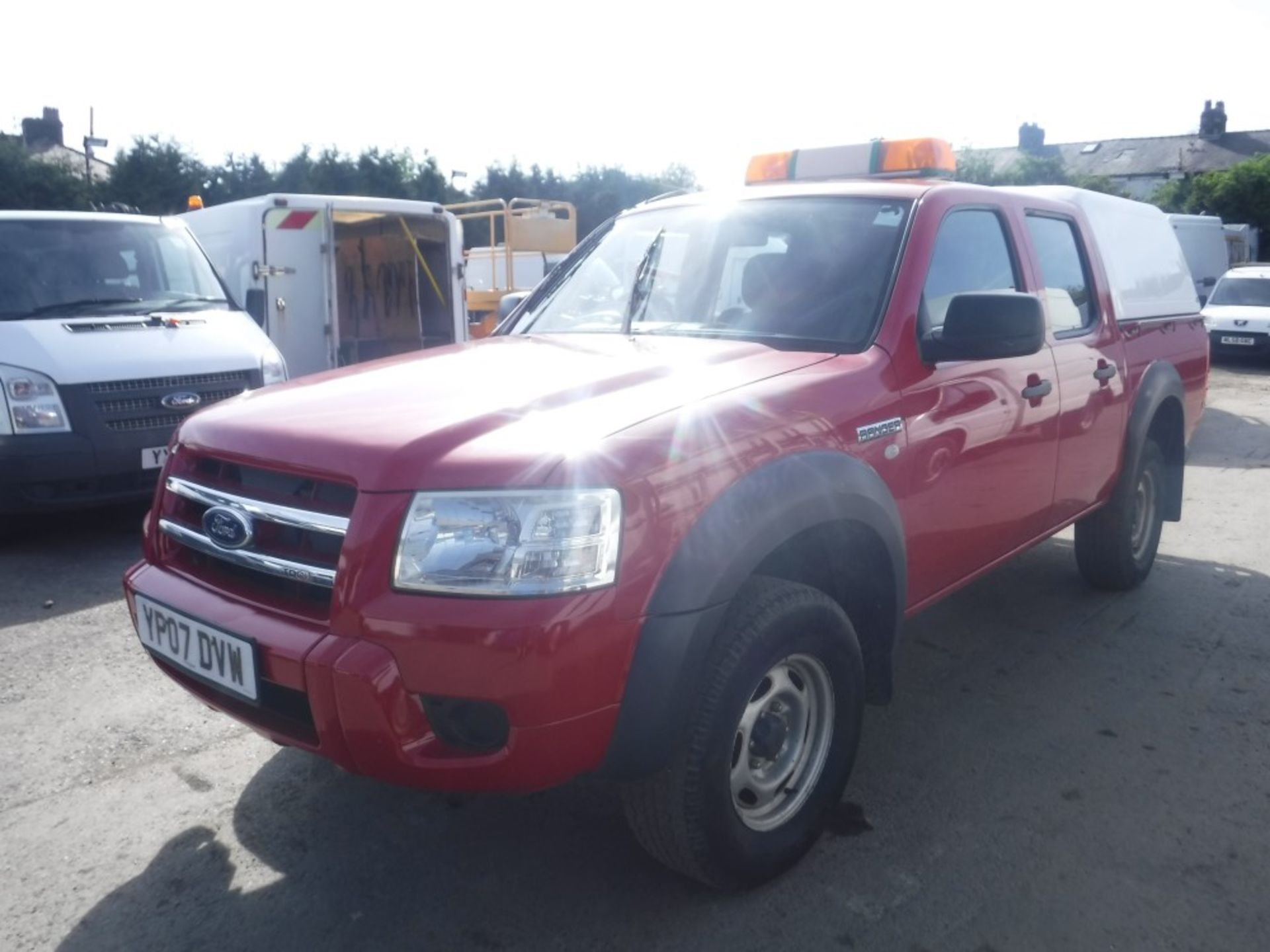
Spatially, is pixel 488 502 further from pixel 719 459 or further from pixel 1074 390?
pixel 1074 390

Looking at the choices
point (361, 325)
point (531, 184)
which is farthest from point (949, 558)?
point (531, 184)

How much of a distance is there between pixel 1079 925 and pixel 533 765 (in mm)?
1432

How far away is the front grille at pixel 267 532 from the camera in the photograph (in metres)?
2.46

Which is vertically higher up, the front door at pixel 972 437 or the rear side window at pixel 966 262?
the rear side window at pixel 966 262

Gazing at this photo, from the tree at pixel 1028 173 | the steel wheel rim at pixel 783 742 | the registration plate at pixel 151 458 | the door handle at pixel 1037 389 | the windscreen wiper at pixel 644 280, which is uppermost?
the tree at pixel 1028 173

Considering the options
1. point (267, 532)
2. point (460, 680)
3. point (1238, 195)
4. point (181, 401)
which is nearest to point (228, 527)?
point (267, 532)

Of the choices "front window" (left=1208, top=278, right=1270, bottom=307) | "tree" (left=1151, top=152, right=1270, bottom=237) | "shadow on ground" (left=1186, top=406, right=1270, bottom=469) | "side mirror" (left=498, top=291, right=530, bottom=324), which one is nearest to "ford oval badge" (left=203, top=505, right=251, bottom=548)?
"side mirror" (left=498, top=291, right=530, bottom=324)

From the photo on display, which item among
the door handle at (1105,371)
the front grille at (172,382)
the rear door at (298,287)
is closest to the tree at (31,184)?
the rear door at (298,287)

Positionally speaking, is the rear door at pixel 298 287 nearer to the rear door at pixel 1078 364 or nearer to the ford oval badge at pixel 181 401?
the ford oval badge at pixel 181 401

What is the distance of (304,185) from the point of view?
36125 mm

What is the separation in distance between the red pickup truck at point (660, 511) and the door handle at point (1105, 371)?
17 centimetres

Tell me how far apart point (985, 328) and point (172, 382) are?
463 centimetres

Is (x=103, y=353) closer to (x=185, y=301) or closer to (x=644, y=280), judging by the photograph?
(x=185, y=301)

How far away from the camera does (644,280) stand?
3752 mm
